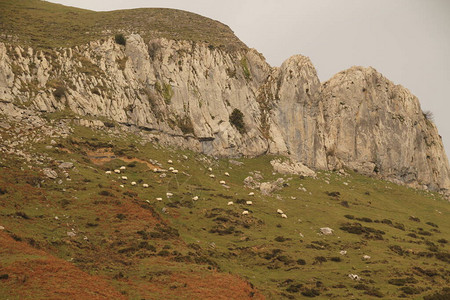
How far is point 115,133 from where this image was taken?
110 m

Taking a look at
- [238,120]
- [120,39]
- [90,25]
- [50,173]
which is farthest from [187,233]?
[90,25]

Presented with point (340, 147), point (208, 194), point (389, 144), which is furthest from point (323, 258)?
point (389, 144)

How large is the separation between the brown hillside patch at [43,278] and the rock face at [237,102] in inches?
2608

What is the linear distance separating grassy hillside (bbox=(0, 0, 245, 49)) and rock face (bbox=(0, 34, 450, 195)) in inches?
292

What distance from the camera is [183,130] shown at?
428 ft

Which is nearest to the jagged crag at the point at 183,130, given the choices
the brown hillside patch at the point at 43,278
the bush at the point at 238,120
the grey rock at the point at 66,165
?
the brown hillside patch at the point at 43,278

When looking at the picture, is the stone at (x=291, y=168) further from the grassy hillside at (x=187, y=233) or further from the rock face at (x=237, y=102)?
the rock face at (x=237, y=102)

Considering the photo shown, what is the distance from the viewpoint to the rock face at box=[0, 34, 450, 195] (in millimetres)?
117125

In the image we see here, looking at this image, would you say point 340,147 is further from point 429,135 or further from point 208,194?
point 208,194

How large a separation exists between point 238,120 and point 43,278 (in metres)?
104

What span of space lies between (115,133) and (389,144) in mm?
94732

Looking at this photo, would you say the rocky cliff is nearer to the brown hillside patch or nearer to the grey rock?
the grey rock

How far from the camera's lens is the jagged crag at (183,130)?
53.9 metres

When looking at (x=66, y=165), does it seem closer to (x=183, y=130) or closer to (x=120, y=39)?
(x=183, y=130)
